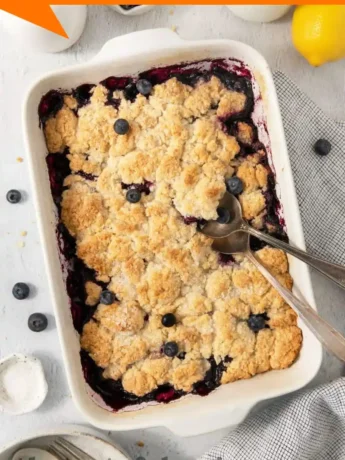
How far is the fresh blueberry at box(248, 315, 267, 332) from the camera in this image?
1960 millimetres

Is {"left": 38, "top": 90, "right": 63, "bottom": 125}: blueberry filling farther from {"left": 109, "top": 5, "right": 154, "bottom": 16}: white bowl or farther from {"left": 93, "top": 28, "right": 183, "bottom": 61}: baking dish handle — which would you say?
{"left": 109, "top": 5, "right": 154, "bottom": 16}: white bowl

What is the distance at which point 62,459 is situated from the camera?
209 cm

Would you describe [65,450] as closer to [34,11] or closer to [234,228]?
[234,228]

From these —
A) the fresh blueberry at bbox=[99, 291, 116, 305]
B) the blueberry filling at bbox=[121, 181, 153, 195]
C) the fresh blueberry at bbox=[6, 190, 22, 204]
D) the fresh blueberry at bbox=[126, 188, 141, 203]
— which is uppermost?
the fresh blueberry at bbox=[6, 190, 22, 204]

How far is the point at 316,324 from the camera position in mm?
1866

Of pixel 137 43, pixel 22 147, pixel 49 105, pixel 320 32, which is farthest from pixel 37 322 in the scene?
pixel 320 32

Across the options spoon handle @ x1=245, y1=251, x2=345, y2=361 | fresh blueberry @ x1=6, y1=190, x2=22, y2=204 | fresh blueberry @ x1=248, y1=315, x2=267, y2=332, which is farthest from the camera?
fresh blueberry @ x1=6, y1=190, x2=22, y2=204

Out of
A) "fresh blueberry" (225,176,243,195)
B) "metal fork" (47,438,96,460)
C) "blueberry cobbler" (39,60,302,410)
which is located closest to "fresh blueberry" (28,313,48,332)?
"blueberry cobbler" (39,60,302,410)

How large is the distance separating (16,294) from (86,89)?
659 mm

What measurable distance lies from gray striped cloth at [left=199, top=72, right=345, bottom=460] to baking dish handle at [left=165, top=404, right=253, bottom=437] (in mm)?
148

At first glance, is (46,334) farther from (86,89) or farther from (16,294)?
(86,89)

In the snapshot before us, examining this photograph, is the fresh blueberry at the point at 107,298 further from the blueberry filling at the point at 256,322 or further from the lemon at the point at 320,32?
the lemon at the point at 320,32

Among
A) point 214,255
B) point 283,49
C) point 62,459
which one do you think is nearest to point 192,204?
point 214,255

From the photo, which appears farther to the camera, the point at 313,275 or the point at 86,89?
the point at 313,275
